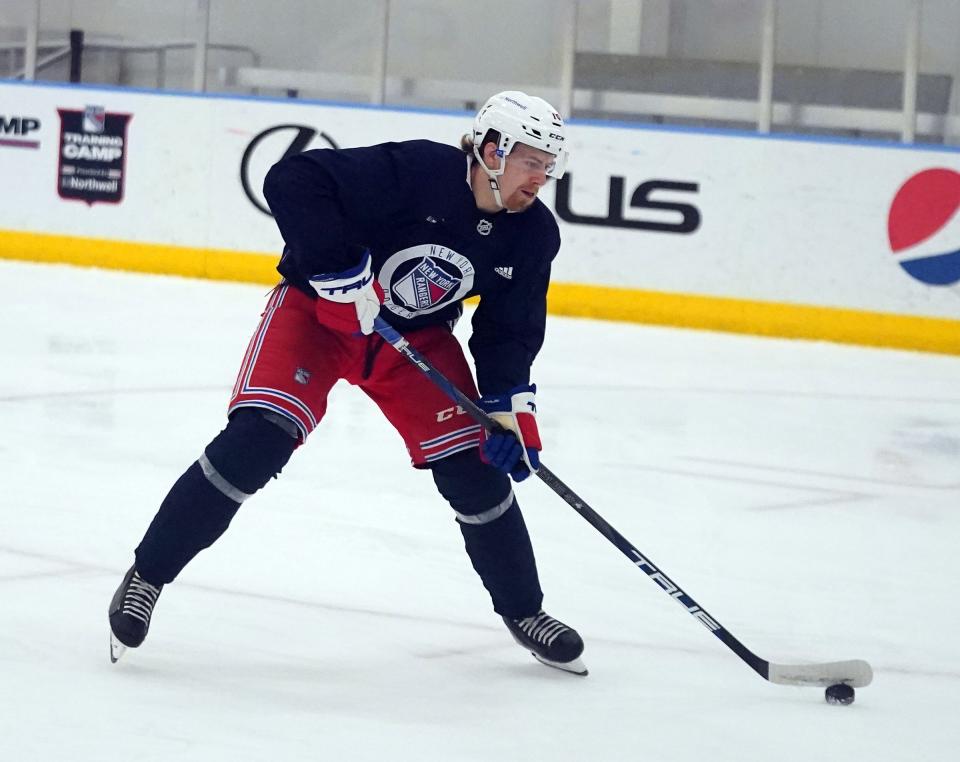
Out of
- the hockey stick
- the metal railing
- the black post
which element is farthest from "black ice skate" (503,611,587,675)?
the black post

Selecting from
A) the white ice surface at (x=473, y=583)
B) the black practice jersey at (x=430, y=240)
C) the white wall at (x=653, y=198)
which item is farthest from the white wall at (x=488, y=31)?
the black practice jersey at (x=430, y=240)

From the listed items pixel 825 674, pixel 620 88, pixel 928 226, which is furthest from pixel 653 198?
pixel 825 674

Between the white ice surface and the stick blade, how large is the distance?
0.03m

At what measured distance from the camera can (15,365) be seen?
530cm

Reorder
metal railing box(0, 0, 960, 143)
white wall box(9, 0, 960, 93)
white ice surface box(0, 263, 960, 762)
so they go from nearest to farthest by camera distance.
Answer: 1. white ice surface box(0, 263, 960, 762)
2. metal railing box(0, 0, 960, 143)
3. white wall box(9, 0, 960, 93)

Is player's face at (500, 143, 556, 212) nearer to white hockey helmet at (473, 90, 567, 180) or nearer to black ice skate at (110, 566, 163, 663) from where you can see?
white hockey helmet at (473, 90, 567, 180)

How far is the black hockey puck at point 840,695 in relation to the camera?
239 cm

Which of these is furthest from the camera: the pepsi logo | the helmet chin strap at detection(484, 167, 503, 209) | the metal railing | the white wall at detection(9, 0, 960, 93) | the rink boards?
the white wall at detection(9, 0, 960, 93)

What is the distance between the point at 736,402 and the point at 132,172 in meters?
4.19

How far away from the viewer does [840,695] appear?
2.40 metres

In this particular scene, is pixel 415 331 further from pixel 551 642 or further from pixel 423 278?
pixel 551 642

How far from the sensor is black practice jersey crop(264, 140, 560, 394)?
95.3 inches

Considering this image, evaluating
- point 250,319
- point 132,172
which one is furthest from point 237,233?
point 250,319

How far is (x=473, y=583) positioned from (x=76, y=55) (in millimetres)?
6796
